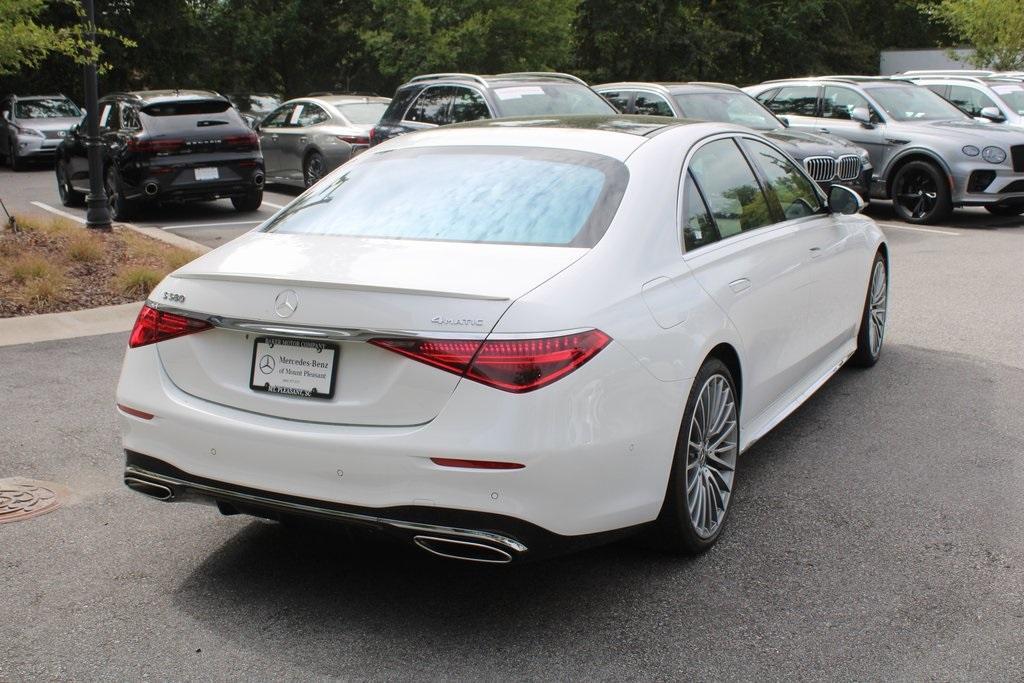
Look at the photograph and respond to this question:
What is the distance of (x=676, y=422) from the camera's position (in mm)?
4047

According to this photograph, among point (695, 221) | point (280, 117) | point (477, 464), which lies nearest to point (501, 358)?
point (477, 464)

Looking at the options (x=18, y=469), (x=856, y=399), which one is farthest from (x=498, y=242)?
(x=856, y=399)

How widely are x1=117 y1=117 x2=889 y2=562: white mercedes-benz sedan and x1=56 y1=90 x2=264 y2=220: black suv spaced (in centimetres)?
1011

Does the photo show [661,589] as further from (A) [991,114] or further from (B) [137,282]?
(A) [991,114]

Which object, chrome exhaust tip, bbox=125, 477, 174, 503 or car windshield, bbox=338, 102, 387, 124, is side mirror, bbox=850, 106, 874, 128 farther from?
chrome exhaust tip, bbox=125, 477, 174, 503

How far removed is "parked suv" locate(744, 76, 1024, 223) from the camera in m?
14.7

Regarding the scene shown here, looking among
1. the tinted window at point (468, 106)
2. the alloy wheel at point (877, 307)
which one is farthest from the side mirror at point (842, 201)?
the tinted window at point (468, 106)

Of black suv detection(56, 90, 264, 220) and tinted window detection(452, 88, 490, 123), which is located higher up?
tinted window detection(452, 88, 490, 123)

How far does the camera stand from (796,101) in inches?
659

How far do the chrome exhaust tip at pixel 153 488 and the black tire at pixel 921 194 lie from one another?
507 inches

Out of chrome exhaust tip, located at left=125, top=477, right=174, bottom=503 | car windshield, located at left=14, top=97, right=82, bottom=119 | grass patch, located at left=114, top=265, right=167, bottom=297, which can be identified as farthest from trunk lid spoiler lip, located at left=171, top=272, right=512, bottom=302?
car windshield, located at left=14, top=97, right=82, bottom=119

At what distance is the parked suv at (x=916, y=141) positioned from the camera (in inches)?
578

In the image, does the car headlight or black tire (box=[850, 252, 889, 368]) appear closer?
black tire (box=[850, 252, 889, 368])

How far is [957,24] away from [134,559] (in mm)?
30406
